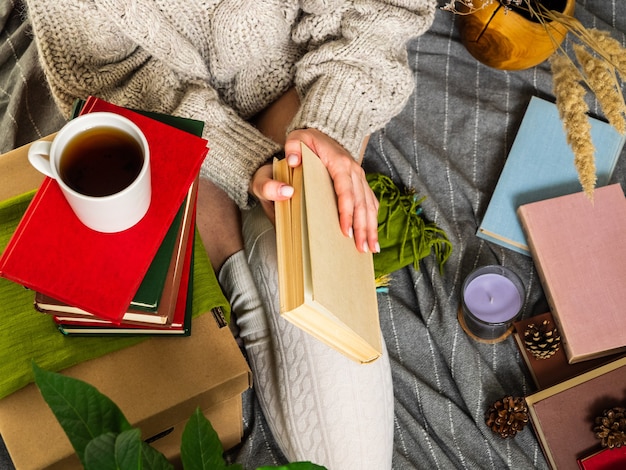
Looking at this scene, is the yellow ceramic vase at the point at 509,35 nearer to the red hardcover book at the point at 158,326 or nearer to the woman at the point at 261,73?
the woman at the point at 261,73

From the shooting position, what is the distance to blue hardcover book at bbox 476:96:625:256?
43.9 inches

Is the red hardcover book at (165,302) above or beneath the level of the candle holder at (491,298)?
above

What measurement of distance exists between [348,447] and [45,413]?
1.34 feet

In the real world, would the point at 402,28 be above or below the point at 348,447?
above

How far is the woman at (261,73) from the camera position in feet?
2.68

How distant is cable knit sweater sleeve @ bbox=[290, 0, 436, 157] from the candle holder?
1.11 feet

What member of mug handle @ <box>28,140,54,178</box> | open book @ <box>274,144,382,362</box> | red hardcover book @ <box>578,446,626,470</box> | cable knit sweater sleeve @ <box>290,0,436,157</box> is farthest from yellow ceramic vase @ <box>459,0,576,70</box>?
mug handle @ <box>28,140,54,178</box>

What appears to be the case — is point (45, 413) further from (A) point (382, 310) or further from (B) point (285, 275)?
(A) point (382, 310)

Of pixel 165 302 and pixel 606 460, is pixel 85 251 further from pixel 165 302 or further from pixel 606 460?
pixel 606 460

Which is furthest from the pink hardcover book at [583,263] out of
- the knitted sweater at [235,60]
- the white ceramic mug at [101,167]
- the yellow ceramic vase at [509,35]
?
the white ceramic mug at [101,167]

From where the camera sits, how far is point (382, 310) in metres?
1.10

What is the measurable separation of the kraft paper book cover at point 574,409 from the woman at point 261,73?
0.85ft

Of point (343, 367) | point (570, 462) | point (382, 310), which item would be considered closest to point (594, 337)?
point (570, 462)

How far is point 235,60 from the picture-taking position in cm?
87
